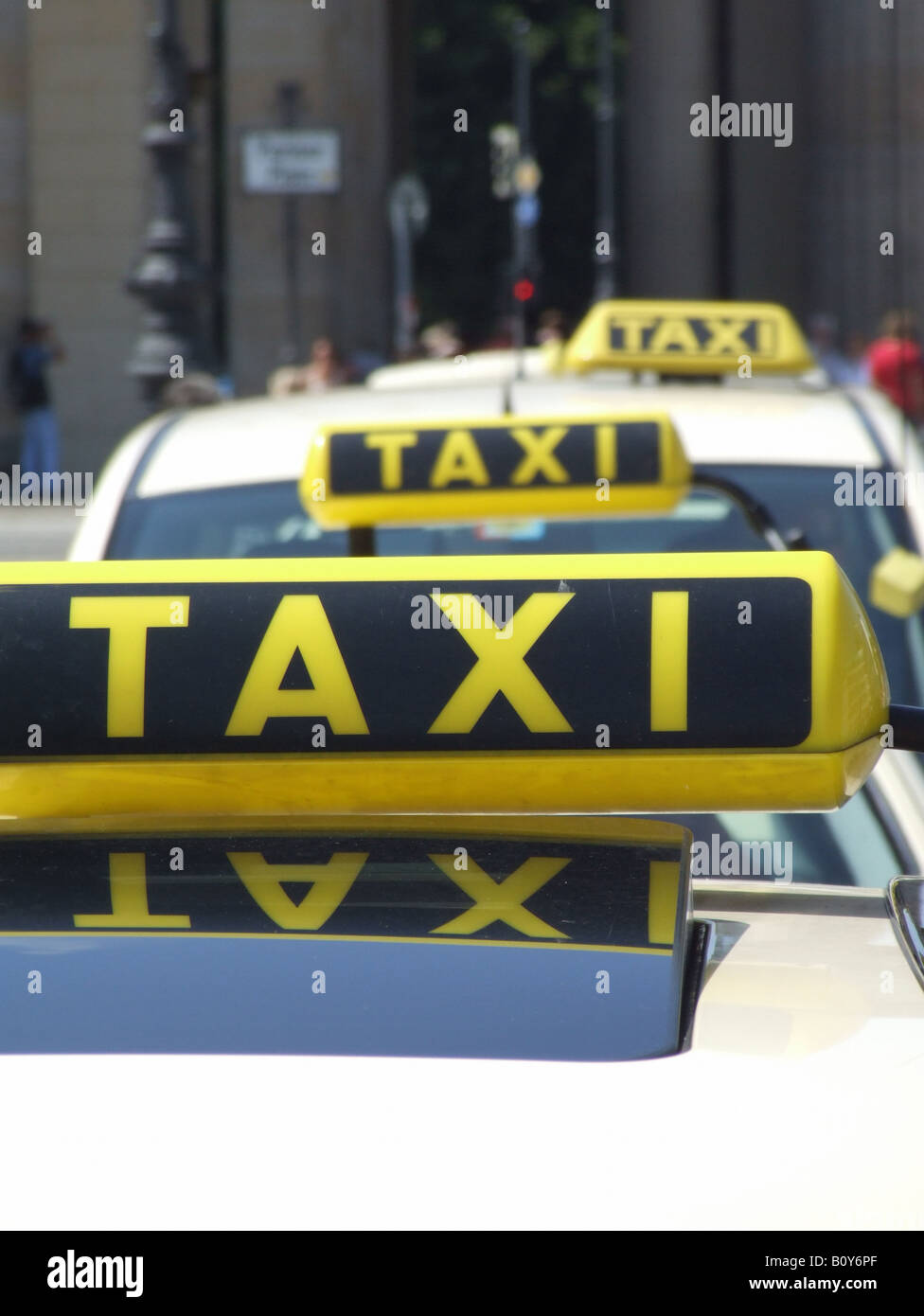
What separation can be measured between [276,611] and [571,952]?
0.35 m

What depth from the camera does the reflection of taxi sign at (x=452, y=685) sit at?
156 cm

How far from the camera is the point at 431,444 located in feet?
10.00

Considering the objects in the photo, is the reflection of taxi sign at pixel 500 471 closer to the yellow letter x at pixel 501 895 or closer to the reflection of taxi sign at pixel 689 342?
the yellow letter x at pixel 501 895

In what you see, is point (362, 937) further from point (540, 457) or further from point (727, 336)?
point (727, 336)

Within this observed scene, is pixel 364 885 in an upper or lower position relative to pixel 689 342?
lower

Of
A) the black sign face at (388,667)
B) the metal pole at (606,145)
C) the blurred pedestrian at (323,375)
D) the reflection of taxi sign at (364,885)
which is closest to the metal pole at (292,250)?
the blurred pedestrian at (323,375)

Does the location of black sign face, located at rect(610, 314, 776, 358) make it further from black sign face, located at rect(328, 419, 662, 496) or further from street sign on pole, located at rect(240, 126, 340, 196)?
street sign on pole, located at rect(240, 126, 340, 196)

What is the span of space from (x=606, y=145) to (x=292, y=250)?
22830 millimetres

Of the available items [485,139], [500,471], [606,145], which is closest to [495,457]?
[500,471]

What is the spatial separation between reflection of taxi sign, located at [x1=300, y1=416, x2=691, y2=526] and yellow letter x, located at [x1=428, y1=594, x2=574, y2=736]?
123 centimetres

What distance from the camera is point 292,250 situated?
56.8 feet

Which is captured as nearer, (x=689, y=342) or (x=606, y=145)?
(x=689, y=342)

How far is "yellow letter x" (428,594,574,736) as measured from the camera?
5.21ft
